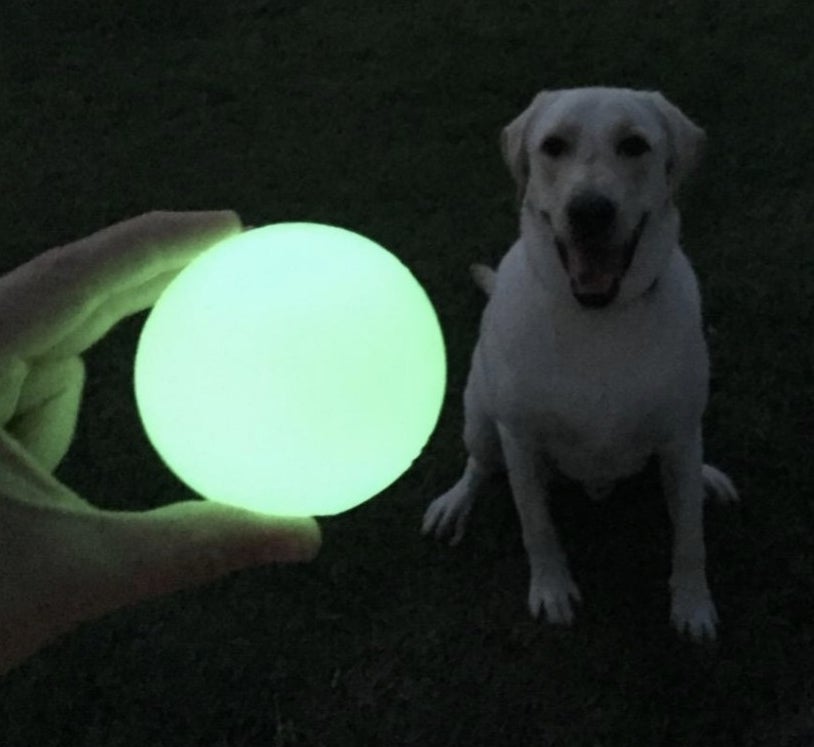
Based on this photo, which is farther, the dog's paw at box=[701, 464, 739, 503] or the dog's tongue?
the dog's paw at box=[701, 464, 739, 503]

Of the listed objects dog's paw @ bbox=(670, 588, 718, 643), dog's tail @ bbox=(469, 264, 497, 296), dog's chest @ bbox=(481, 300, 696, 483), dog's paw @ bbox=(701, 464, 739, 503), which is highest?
dog's chest @ bbox=(481, 300, 696, 483)

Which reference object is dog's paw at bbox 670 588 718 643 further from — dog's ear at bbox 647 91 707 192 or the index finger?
the index finger

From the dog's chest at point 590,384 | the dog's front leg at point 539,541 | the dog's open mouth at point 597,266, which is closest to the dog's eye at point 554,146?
the dog's open mouth at point 597,266

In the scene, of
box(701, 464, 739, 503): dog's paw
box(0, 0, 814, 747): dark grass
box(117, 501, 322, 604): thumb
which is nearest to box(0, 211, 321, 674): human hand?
box(117, 501, 322, 604): thumb

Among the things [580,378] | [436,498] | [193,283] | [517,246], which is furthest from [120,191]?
[193,283]

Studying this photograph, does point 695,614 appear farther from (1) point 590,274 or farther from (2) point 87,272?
(2) point 87,272

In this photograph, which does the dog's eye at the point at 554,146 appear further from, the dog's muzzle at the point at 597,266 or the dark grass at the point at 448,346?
the dark grass at the point at 448,346
